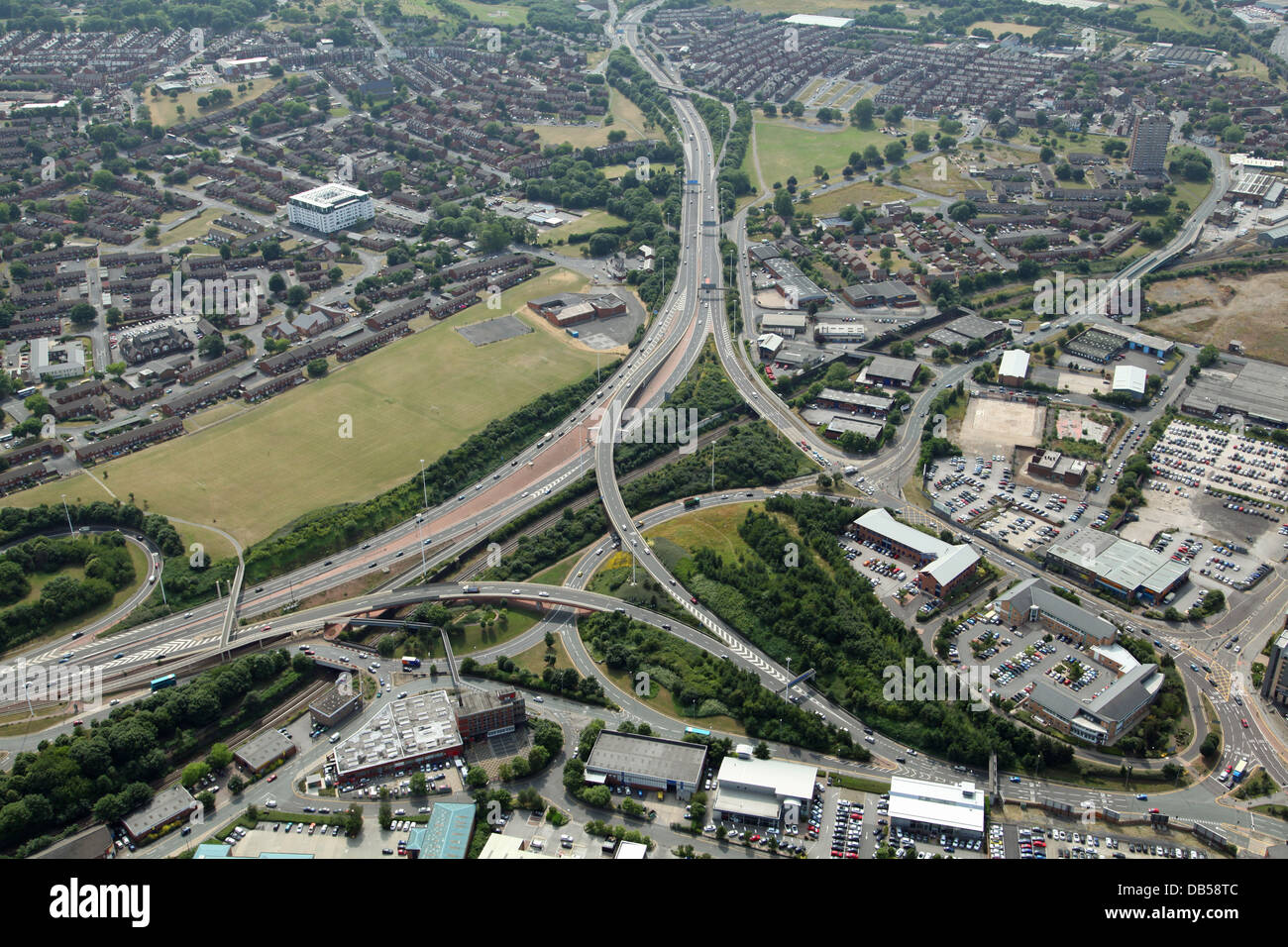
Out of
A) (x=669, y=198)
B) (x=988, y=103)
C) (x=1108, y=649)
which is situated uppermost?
(x=988, y=103)

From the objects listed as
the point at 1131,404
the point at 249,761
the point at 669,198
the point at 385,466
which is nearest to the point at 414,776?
the point at 249,761

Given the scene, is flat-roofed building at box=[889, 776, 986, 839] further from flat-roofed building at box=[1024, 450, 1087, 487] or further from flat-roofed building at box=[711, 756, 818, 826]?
flat-roofed building at box=[1024, 450, 1087, 487]

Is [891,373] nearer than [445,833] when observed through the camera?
No

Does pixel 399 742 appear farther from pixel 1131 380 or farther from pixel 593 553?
pixel 1131 380

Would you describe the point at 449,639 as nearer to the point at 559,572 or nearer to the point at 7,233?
the point at 559,572

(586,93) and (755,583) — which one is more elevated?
(586,93)

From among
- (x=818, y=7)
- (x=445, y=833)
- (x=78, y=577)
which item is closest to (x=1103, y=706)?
(x=445, y=833)

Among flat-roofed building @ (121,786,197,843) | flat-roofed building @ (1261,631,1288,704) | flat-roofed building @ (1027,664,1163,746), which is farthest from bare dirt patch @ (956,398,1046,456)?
flat-roofed building @ (121,786,197,843)
